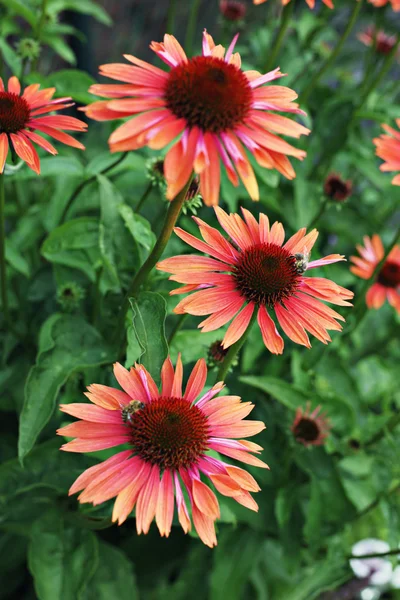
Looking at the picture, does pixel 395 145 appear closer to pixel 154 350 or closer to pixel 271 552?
pixel 154 350

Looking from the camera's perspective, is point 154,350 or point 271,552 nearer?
point 154,350

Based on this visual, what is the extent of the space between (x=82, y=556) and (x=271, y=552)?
561mm

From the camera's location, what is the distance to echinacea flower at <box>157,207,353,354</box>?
0.62 meters

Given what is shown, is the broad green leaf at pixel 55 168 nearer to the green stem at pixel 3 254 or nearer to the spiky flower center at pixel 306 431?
the green stem at pixel 3 254

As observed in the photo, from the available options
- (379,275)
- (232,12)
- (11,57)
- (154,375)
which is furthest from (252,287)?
(232,12)

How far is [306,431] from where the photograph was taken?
0.99 m

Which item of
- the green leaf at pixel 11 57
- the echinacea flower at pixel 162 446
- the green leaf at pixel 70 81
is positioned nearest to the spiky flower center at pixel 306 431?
the echinacea flower at pixel 162 446

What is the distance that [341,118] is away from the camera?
53.9 inches

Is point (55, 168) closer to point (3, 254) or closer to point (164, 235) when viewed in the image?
point (3, 254)

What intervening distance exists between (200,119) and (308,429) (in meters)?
0.62

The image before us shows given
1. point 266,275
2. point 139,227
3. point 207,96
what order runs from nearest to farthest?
point 207,96, point 266,275, point 139,227

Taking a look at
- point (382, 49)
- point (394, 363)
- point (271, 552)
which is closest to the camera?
point (271, 552)

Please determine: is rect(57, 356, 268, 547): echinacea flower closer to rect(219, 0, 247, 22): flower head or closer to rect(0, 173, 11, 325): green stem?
rect(0, 173, 11, 325): green stem

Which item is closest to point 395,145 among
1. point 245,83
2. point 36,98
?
point 245,83
